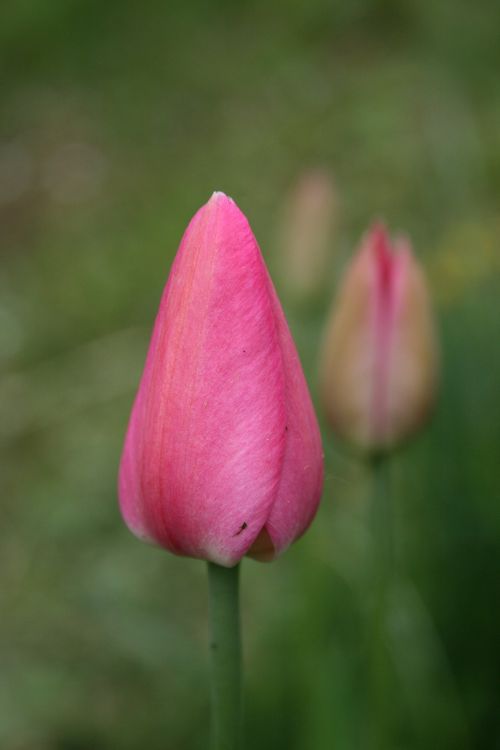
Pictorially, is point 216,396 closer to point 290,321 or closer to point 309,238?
point 309,238

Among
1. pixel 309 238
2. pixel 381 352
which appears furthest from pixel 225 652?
pixel 309 238

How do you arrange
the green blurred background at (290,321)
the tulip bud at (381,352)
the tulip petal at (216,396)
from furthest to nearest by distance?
1. the green blurred background at (290,321)
2. the tulip bud at (381,352)
3. the tulip petal at (216,396)

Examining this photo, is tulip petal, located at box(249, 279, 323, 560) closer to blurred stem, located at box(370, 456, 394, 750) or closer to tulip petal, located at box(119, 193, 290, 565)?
tulip petal, located at box(119, 193, 290, 565)

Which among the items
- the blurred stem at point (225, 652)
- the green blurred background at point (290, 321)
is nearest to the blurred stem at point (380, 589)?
the green blurred background at point (290, 321)

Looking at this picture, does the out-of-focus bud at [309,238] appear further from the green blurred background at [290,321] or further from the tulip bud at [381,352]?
the tulip bud at [381,352]

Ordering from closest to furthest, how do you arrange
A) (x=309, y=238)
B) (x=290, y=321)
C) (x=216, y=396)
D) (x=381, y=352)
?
(x=216, y=396) → (x=381, y=352) → (x=309, y=238) → (x=290, y=321)

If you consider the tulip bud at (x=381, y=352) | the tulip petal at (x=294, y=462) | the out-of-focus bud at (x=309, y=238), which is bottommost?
the tulip petal at (x=294, y=462)

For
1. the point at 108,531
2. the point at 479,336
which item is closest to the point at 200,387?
the point at 479,336
